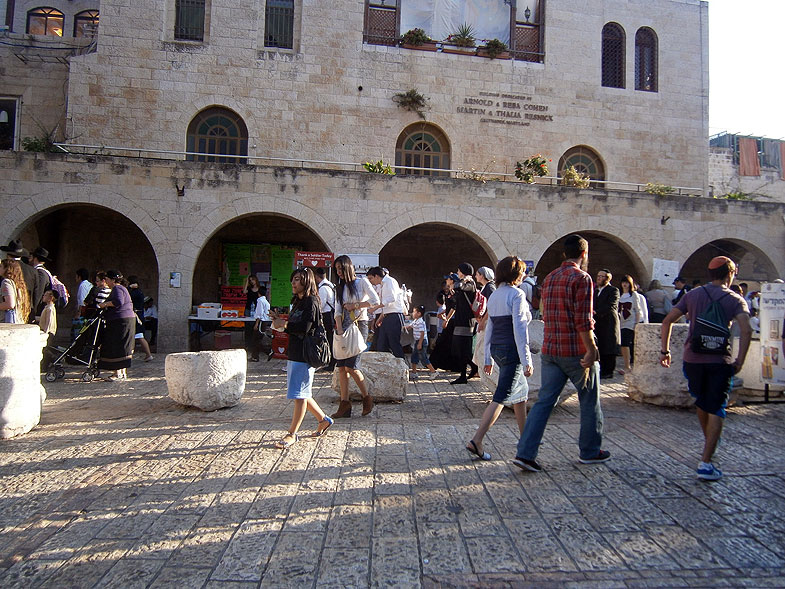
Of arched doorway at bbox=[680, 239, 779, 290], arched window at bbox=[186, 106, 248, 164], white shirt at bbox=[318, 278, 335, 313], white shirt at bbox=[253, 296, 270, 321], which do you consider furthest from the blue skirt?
arched doorway at bbox=[680, 239, 779, 290]

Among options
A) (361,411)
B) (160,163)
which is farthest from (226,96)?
(361,411)

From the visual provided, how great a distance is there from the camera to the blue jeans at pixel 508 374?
4562 millimetres

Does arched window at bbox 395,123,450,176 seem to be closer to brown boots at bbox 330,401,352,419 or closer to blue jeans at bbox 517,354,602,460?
brown boots at bbox 330,401,352,419

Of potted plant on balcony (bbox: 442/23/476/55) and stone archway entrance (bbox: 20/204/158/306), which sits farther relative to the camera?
potted plant on balcony (bbox: 442/23/476/55)

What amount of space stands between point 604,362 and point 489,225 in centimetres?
544

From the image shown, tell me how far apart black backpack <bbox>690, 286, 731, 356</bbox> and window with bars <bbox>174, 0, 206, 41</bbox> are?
53.0 ft

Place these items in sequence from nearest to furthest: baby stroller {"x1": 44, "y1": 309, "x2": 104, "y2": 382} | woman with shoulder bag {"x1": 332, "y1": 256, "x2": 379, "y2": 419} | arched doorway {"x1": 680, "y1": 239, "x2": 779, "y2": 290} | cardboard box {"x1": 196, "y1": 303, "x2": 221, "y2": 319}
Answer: woman with shoulder bag {"x1": 332, "y1": 256, "x2": 379, "y2": 419} → baby stroller {"x1": 44, "y1": 309, "x2": 104, "y2": 382} → cardboard box {"x1": 196, "y1": 303, "x2": 221, "y2": 319} → arched doorway {"x1": 680, "y1": 239, "x2": 779, "y2": 290}

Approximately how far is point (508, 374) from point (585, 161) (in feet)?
49.0

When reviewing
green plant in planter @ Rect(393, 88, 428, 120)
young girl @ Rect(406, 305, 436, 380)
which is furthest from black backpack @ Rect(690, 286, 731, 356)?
green plant in planter @ Rect(393, 88, 428, 120)

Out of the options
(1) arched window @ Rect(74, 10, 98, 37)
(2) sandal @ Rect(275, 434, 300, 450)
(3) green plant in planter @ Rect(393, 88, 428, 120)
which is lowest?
(2) sandal @ Rect(275, 434, 300, 450)

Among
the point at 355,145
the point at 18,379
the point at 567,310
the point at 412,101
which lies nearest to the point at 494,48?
the point at 412,101

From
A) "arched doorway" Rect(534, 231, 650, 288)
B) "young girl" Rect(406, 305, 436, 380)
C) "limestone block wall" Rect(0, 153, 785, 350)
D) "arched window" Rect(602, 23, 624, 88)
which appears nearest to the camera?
"young girl" Rect(406, 305, 436, 380)

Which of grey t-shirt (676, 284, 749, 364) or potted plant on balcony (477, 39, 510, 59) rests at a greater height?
potted plant on balcony (477, 39, 510, 59)

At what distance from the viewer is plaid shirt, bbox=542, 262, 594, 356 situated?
13.9 feet
